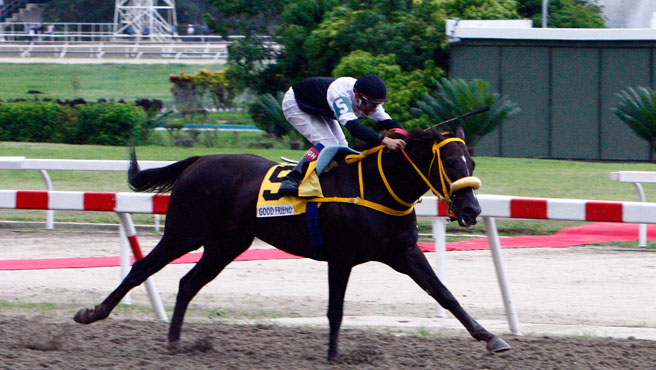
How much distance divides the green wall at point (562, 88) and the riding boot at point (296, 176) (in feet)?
51.7

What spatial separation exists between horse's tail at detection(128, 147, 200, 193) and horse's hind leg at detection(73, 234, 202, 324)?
48 centimetres

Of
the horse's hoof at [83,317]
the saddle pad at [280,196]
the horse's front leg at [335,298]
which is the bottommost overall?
the horse's hoof at [83,317]

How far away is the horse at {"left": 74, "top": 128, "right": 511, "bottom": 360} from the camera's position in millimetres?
5145

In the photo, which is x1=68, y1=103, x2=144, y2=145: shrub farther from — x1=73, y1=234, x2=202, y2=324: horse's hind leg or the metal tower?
the metal tower

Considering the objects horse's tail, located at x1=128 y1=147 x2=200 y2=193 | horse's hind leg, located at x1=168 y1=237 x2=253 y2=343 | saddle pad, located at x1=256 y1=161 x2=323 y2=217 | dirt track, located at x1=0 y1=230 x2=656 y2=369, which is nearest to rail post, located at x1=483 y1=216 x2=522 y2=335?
dirt track, located at x1=0 y1=230 x2=656 y2=369

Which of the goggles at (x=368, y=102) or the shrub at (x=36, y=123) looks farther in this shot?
the shrub at (x=36, y=123)

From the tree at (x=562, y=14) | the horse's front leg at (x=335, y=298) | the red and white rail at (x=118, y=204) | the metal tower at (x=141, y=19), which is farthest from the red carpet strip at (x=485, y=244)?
the metal tower at (x=141, y=19)

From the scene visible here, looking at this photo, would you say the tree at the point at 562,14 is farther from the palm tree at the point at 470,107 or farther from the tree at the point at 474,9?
the palm tree at the point at 470,107

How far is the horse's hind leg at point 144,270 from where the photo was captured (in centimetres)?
574

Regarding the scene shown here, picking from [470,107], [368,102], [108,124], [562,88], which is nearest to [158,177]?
[368,102]

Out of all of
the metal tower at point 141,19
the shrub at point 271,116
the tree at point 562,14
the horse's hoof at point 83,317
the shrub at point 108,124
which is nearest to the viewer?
the horse's hoof at point 83,317

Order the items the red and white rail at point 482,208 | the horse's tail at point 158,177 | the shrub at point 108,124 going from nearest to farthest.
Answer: the red and white rail at point 482,208
the horse's tail at point 158,177
the shrub at point 108,124

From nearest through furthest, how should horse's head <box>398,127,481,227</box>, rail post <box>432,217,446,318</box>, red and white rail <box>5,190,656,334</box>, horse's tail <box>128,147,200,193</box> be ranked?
horse's head <box>398,127,481,227</box> → red and white rail <box>5,190,656,334</box> → horse's tail <box>128,147,200,193</box> → rail post <box>432,217,446,318</box>

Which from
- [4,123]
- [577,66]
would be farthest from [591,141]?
[4,123]
